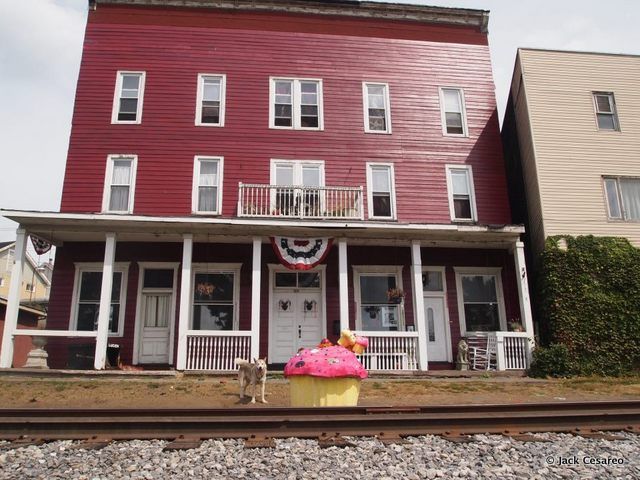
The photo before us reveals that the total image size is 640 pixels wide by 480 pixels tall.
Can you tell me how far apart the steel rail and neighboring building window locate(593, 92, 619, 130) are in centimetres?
1215

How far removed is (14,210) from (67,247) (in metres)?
2.55

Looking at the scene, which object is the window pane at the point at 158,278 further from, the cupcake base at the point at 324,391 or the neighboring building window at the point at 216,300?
the cupcake base at the point at 324,391

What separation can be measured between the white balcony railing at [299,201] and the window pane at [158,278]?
2954mm

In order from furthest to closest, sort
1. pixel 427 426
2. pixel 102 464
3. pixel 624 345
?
pixel 624 345 → pixel 427 426 → pixel 102 464

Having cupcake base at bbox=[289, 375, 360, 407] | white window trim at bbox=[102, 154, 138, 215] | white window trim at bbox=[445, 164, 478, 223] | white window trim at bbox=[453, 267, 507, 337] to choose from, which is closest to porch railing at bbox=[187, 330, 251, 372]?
white window trim at bbox=[102, 154, 138, 215]

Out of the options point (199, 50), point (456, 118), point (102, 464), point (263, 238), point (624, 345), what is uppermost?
point (199, 50)

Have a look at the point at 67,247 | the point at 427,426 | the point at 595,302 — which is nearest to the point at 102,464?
the point at 427,426

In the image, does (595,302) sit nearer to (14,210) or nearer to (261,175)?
(261,175)

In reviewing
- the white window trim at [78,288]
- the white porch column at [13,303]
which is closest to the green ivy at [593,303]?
the white window trim at [78,288]

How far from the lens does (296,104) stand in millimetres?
16422

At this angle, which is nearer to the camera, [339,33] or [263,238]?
[263,238]

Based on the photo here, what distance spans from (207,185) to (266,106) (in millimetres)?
3498

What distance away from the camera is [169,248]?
574 inches

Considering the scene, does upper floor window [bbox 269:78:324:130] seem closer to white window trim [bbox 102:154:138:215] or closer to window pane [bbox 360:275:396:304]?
white window trim [bbox 102:154:138:215]
